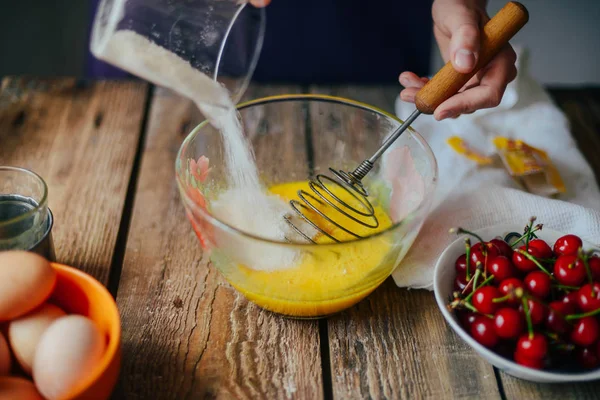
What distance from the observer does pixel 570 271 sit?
2.36 ft

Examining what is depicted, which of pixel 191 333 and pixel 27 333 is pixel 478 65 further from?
pixel 27 333

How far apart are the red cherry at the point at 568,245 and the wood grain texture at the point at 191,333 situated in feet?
1.11

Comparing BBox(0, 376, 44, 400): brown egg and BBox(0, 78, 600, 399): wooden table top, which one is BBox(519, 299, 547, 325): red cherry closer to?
BBox(0, 78, 600, 399): wooden table top

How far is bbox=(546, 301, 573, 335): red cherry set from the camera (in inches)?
26.9

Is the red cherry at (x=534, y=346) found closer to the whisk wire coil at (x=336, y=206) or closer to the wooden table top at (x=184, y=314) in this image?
the wooden table top at (x=184, y=314)

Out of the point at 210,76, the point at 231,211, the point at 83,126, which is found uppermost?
the point at 210,76

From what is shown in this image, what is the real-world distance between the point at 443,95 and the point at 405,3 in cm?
68

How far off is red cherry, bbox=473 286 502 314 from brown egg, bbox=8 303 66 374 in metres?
0.49

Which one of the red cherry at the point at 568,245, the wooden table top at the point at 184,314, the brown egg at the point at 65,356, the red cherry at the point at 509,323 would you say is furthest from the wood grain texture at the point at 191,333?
the red cherry at the point at 568,245

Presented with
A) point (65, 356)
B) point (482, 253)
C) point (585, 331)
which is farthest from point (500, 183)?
point (65, 356)

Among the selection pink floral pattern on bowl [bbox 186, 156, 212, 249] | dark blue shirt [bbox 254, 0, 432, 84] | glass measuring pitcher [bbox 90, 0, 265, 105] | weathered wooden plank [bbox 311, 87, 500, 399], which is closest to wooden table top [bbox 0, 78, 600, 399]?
weathered wooden plank [bbox 311, 87, 500, 399]

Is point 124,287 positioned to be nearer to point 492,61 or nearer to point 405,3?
point 492,61

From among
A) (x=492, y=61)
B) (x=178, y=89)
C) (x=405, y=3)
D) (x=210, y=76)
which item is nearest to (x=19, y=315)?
(x=178, y=89)

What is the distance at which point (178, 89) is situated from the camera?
76 cm
